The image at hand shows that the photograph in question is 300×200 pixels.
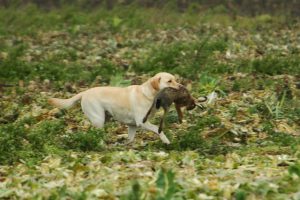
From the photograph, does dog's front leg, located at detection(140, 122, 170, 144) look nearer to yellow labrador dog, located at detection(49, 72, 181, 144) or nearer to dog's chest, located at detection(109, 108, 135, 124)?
yellow labrador dog, located at detection(49, 72, 181, 144)

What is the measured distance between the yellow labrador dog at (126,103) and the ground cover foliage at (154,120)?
1.04 ft

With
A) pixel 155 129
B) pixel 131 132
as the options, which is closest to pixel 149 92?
pixel 155 129

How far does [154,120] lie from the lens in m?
14.7

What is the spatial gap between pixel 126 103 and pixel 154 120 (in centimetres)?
177

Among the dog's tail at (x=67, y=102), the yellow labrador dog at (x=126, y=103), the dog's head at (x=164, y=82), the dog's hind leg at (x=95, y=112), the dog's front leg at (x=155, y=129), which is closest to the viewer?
the dog's front leg at (x=155, y=129)

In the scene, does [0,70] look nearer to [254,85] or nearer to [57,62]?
[57,62]

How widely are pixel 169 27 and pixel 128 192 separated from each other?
19.4 m

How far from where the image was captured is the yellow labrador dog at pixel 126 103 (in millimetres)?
12734

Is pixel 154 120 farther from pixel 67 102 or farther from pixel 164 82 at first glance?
pixel 164 82

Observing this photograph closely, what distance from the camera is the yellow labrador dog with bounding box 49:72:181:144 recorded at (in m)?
12.7

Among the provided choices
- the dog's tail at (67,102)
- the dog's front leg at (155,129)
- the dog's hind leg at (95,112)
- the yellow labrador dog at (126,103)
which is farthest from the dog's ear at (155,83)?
the dog's tail at (67,102)

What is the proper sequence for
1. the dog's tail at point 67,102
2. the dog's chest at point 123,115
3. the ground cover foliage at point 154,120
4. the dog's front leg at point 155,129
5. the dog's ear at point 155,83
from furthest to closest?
1. the dog's tail at point 67,102
2. the dog's chest at point 123,115
3. the dog's ear at point 155,83
4. the dog's front leg at point 155,129
5. the ground cover foliage at point 154,120

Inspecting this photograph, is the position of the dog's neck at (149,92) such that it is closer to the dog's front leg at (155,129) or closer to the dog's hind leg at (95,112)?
the dog's front leg at (155,129)

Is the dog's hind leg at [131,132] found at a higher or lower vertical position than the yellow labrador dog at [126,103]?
lower
